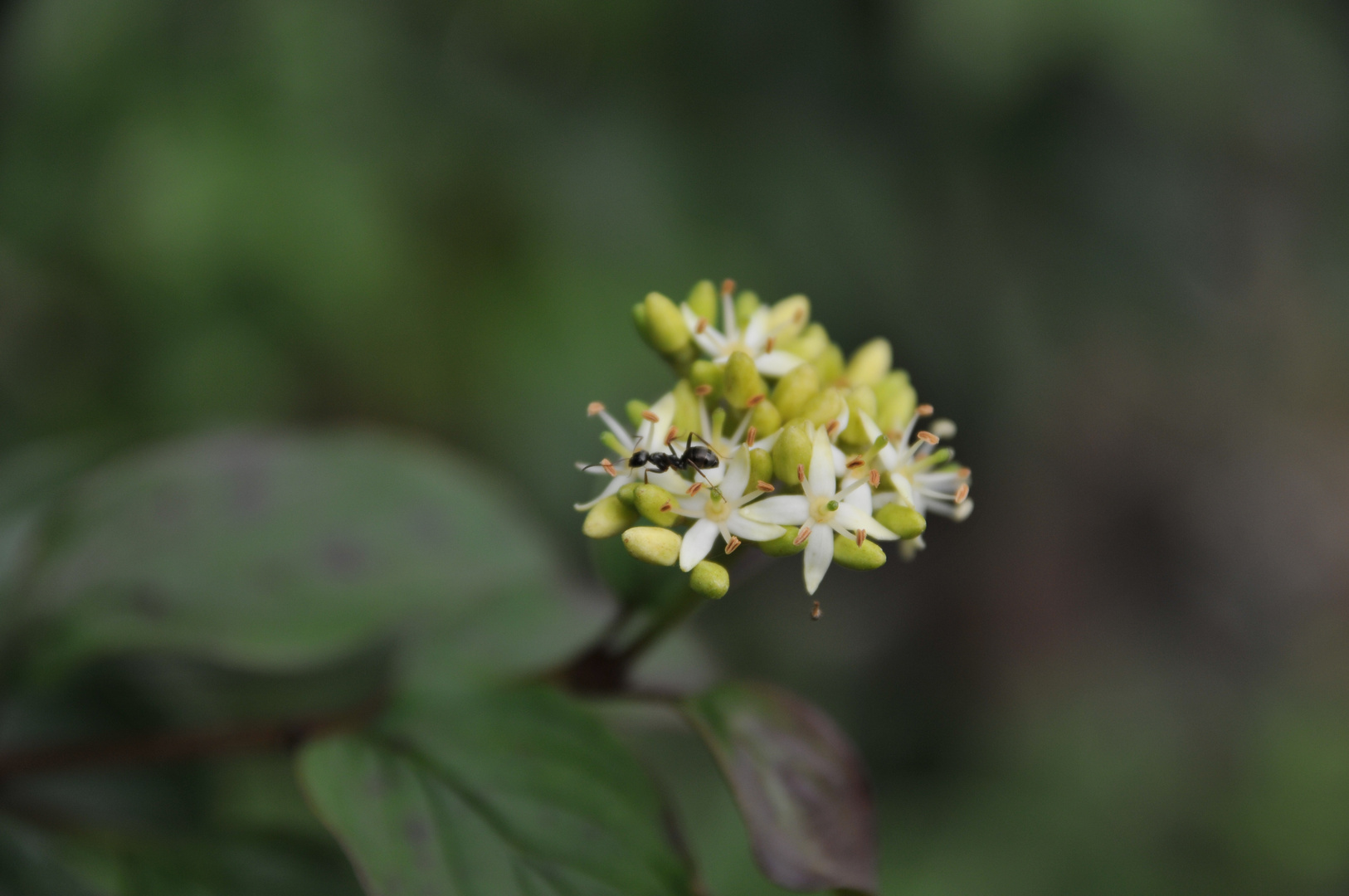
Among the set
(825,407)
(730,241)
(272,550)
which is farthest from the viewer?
(730,241)

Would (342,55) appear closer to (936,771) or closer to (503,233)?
(503,233)

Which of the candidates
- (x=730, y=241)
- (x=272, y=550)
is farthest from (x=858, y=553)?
(x=730, y=241)

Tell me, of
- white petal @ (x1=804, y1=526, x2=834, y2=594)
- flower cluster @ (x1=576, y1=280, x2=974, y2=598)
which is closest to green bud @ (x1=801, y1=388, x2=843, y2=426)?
flower cluster @ (x1=576, y1=280, x2=974, y2=598)

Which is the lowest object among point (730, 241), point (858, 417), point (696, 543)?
point (696, 543)

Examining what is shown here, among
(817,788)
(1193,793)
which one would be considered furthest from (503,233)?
(1193,793)

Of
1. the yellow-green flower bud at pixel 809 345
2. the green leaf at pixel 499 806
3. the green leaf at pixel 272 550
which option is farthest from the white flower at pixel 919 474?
the green leaf at pixel 272 550

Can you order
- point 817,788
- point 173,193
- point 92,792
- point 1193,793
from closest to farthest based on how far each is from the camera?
1. point 817,788
2. point 92,792
3. point 173,193
4. point 1193,793

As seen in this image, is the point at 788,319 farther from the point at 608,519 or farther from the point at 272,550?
the point at 272,550
